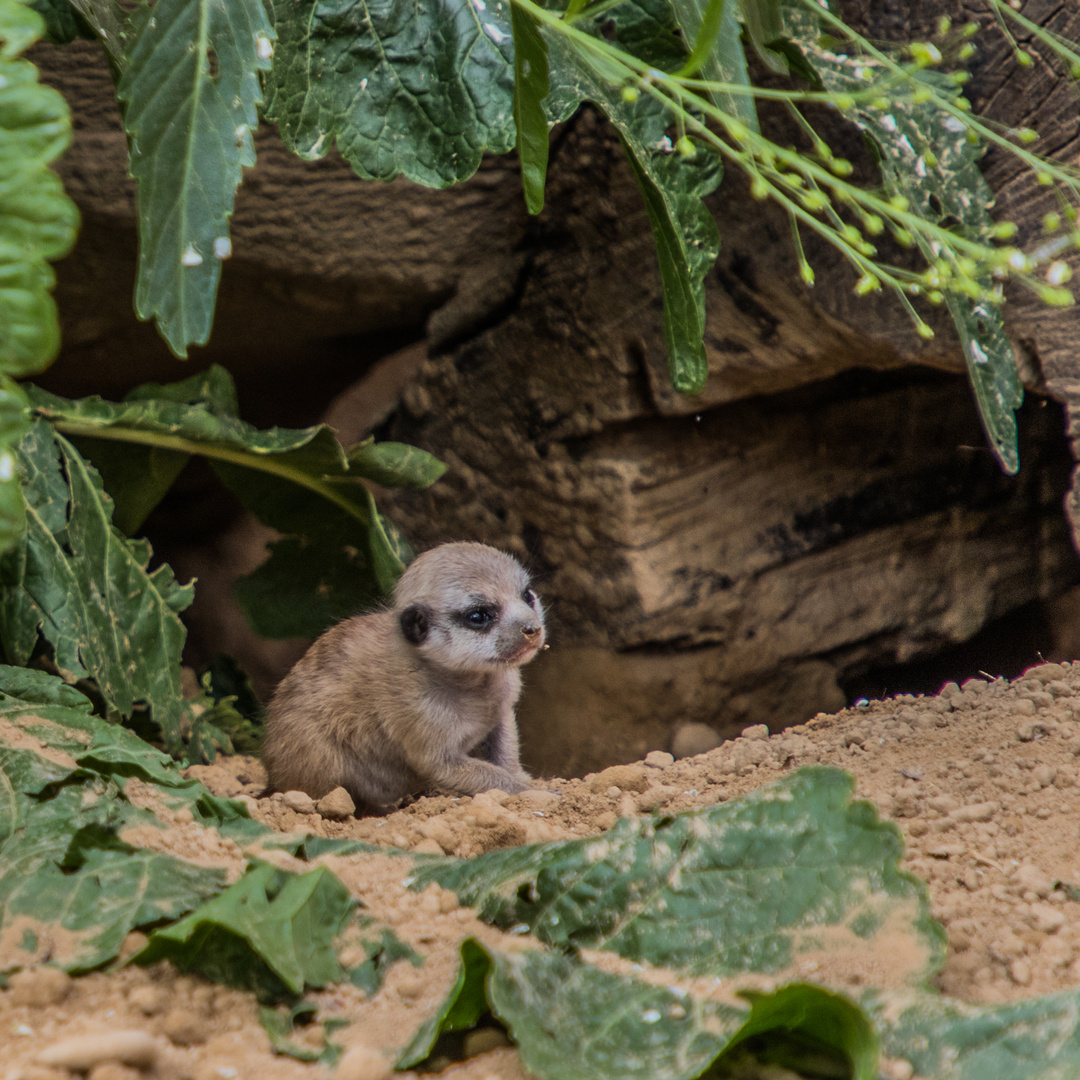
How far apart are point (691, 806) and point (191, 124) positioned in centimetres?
184

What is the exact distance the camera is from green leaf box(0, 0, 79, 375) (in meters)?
1.13

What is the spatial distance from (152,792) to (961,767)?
177cm

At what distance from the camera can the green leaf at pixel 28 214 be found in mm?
1128

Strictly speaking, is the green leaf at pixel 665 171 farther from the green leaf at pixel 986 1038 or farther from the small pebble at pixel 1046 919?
the green leaf at pixel 986 1038

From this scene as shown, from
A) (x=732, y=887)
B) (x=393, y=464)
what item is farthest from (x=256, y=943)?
(x=393, y=464)

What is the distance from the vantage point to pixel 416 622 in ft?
12.3

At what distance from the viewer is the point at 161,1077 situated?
124 cm

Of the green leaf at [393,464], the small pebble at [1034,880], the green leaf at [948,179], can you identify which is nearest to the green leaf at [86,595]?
the green leaf at [393,464]

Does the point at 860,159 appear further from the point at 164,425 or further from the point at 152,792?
the point at 152,792

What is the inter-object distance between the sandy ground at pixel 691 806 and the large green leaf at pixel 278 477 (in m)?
1.24

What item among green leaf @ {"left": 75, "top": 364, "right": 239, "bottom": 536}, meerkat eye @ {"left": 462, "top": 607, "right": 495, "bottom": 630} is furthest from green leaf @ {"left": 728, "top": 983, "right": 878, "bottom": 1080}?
green leaf @ {"left": 75, "top": 364, "right": 239, "bottom": 536}

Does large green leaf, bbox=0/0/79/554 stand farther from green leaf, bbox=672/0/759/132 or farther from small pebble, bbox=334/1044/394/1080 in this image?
green leaf, bbox=672/0/759/132

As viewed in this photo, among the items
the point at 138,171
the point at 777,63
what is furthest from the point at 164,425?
the point at 777,63

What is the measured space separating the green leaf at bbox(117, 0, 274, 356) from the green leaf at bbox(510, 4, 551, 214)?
487mm
